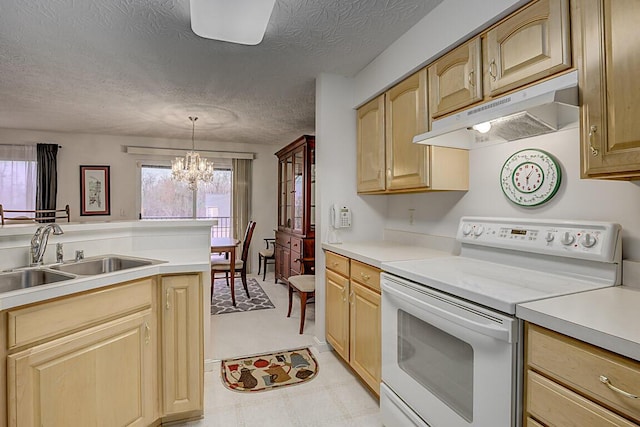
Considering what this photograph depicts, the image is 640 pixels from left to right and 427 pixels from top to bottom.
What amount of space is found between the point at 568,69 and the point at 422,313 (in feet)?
3.70

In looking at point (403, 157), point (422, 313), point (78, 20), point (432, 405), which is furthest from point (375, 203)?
point (78, 20)

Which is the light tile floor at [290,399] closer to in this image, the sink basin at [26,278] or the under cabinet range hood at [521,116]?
the sink basin at [26,278]

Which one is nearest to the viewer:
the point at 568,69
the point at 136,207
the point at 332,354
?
the point at 568,69

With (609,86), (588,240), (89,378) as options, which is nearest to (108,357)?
(89,378)

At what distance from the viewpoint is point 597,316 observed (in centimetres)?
94

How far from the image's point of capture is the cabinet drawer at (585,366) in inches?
31.2

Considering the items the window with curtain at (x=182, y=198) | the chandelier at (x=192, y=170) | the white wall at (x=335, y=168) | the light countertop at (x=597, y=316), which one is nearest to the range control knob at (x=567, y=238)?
the light countertop at (x=597, y=316)

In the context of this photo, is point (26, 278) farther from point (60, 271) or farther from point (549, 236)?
point (549, 236)

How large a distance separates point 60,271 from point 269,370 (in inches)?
58.9

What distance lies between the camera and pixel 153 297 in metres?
1.73

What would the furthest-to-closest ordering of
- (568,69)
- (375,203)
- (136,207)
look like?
(136,207), (375,203), (568,69)

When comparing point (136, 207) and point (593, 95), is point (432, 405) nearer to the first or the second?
point (593, 95)

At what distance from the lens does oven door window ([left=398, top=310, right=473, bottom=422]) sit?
128cm

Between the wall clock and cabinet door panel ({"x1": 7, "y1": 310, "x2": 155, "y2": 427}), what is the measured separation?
2019 mm
